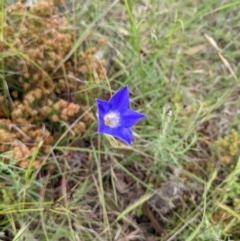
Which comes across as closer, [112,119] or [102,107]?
[102,107]

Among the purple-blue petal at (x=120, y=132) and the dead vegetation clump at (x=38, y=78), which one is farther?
the dead vegetation clump at (x=38, y=78)

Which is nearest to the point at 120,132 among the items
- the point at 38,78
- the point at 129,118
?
the point at 129,118

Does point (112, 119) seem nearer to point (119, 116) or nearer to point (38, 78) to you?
point (119, 116)

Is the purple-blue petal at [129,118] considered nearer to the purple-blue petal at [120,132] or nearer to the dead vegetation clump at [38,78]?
the purple-blue petal at [120,132]

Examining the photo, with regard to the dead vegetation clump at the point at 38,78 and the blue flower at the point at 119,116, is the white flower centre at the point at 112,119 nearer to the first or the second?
the blue flower at the point at 119,116

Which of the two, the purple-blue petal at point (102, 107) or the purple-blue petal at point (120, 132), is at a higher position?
the purple-blue petal at point (102, 107)

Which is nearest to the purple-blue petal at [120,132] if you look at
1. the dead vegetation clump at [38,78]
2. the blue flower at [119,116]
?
the blue flower at [119,116]

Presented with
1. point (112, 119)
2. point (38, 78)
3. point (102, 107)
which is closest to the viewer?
point (102, 107)
